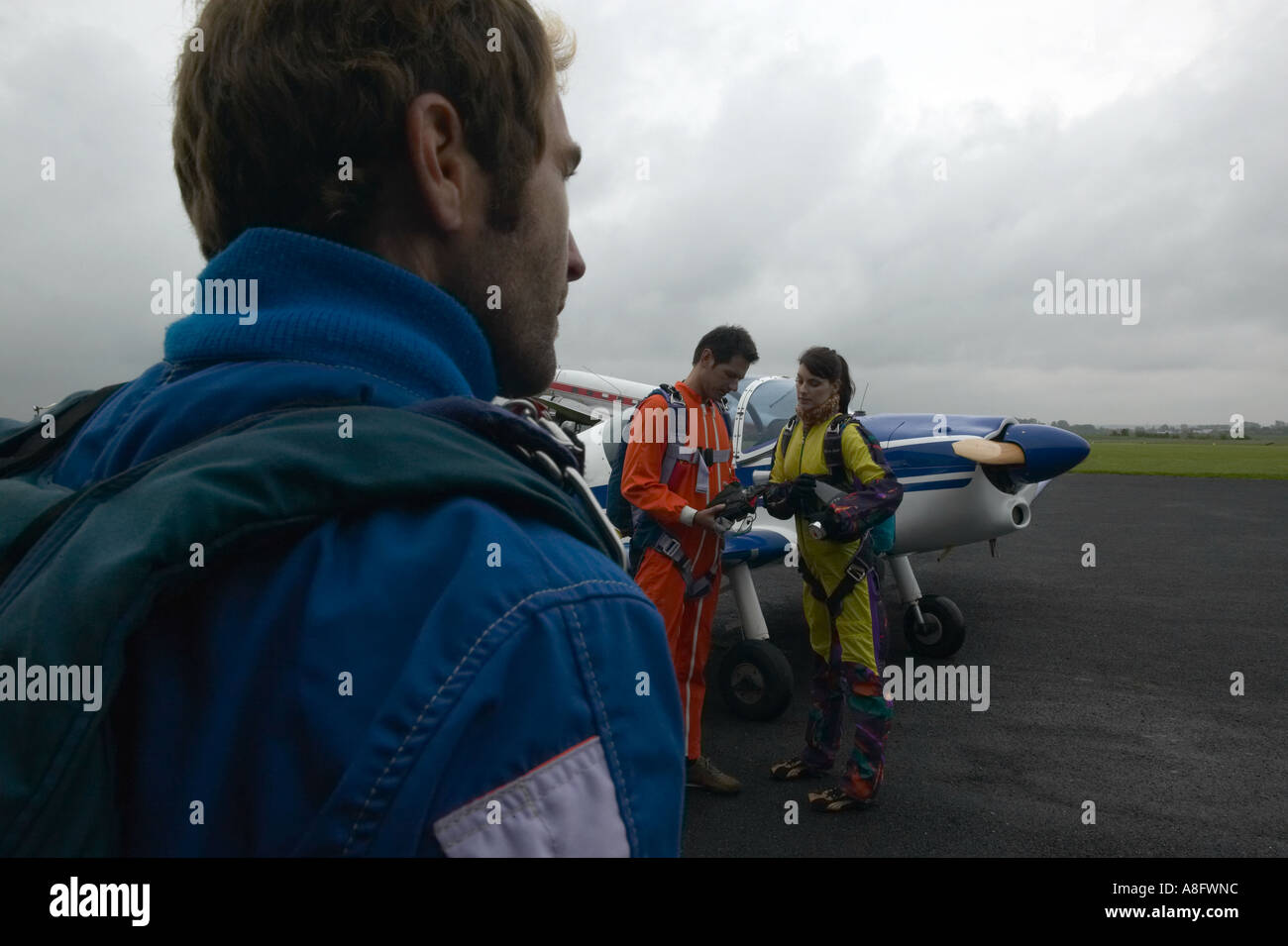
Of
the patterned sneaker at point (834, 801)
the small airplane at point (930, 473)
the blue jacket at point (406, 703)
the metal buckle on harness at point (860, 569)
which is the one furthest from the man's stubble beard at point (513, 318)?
the small airplane at point (930, 473)

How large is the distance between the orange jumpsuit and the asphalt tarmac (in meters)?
0.63

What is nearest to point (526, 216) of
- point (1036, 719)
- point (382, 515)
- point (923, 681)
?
point (382, 515)

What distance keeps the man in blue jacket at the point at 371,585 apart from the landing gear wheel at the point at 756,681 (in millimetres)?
4416

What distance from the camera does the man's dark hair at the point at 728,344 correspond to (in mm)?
4176

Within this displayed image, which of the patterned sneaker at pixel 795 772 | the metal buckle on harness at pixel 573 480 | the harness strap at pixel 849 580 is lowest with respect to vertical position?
the patterned sneaker at pixel 795 772

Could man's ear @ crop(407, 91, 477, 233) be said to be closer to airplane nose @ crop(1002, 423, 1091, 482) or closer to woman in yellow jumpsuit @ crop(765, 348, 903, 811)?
woman in yellow jumpsuit @ crop(765, 348, 903, 811)

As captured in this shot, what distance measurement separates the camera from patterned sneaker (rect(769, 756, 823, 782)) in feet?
13.3

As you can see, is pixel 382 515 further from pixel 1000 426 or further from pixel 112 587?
pixel 1000 426

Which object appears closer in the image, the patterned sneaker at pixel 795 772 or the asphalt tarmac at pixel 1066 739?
the asphalt tarmac at pixel 1066 739

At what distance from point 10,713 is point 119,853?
0.14m

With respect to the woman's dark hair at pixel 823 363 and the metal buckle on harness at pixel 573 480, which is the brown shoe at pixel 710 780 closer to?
the woman's dark hair at pixel 823 363

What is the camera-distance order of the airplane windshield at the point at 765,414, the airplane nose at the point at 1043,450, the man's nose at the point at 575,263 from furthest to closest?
the airplane windshield at the point at 765,414, the airplane nose at the point at 1043,450, the man's nose at the point at 575,263
